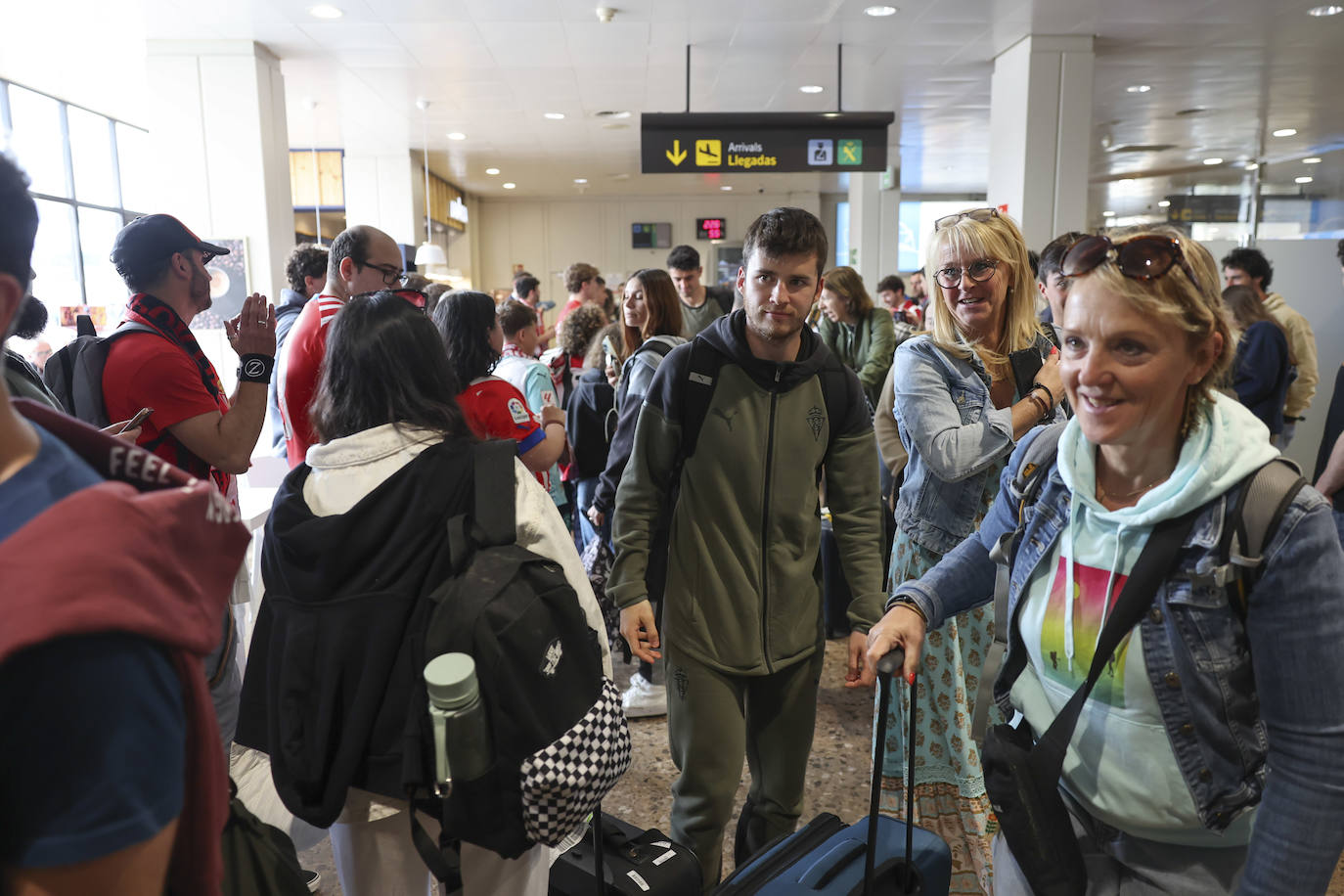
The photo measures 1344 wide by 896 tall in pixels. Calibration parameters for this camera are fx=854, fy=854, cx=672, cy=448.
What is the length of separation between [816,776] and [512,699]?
1994 mm

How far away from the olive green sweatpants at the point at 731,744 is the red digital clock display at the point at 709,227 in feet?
47.8

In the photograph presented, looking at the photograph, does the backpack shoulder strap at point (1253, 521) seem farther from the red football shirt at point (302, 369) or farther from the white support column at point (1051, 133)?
the white support column at point (1051, 133)

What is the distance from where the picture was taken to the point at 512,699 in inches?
53.2

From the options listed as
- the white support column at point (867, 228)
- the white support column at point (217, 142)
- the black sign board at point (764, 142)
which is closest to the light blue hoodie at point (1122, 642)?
the black sign board at point (764, 142)

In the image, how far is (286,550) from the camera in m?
1.43

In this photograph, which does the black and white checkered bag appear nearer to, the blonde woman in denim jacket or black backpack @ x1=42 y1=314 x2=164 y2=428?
the blonde woman in denim jacket

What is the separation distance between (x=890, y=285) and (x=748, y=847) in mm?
7791

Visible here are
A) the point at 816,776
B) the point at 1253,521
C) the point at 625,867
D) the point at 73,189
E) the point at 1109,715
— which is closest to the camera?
the point at 1253,521

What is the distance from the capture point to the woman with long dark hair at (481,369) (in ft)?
8.39

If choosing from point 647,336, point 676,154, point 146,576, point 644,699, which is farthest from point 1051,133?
point 146,576

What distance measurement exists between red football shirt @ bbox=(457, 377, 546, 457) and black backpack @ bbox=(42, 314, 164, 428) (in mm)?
815

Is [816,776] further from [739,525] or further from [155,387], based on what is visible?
[155,387]

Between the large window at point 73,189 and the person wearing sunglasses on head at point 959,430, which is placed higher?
the large window at point 73,189

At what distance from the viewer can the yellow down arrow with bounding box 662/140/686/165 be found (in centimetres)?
680
